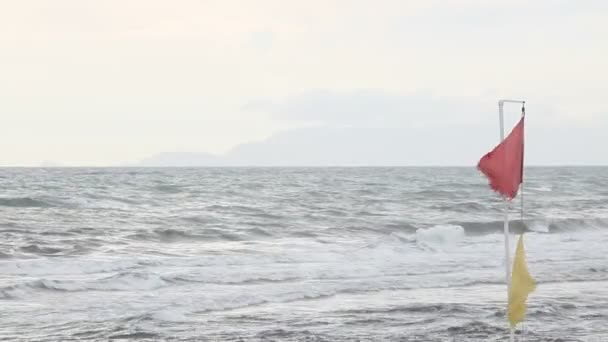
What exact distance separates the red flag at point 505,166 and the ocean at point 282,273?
157 inches

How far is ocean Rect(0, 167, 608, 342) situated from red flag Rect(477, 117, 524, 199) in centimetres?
398

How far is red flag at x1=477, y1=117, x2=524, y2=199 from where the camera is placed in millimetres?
7094

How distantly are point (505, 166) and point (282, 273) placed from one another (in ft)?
35.2

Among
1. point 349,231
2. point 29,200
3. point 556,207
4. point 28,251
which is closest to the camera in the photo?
point 28,251

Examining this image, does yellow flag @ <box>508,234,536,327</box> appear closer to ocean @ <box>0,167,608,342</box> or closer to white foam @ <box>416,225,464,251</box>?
ocean @ <box>0,167,608,342</box>

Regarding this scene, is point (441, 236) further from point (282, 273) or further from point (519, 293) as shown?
point (519, 293)

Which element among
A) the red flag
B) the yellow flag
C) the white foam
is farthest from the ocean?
the red flag

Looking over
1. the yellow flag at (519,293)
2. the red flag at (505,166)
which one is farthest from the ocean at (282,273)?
the red flag at (505,166)

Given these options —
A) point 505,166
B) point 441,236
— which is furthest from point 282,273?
point 505,166

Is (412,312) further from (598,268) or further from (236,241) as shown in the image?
(236,241)

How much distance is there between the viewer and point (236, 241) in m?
24.9

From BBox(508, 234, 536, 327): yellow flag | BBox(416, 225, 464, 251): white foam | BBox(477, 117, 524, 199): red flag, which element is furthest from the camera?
BBox(416, 225, 464, 251): white foam

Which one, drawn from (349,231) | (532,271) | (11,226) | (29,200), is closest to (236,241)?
(349,231)

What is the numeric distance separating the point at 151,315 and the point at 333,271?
639 centimetres
